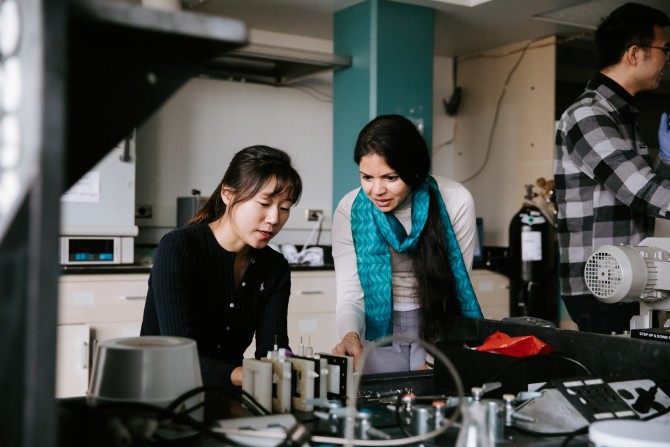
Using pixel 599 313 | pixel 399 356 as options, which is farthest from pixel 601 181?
pixel 399 356

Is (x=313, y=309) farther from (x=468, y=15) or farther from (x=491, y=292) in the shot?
(x=468, y=15)

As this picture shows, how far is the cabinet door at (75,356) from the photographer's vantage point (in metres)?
2.90

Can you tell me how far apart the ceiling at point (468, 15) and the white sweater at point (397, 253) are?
1899mm

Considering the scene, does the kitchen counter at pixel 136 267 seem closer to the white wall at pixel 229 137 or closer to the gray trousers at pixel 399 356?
the white wall at pixel 229 137

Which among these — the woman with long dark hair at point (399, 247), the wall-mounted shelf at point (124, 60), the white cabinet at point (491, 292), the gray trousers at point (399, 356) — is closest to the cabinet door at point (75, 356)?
the woman with long dark hair at point (399, 247)

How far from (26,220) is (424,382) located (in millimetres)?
1051

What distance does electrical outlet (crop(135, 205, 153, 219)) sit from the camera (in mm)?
3771

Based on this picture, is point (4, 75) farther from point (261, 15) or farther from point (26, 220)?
point (261, 15)

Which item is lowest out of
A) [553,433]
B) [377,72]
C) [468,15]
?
[553,433]

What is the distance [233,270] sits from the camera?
168 centimetres

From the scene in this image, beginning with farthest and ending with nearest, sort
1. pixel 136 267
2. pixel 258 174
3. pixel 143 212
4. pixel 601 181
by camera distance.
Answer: pixel 143 212 < pixel 136 267 < pixel 601 181 < pixel 258 174

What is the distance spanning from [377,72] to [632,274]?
→ 237 cm

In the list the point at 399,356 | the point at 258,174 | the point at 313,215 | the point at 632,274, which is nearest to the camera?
the point at 632,274

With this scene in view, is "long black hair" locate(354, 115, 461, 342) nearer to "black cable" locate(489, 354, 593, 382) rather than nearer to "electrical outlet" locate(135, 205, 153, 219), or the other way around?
"black cable" locate(489, 354, 593, 382)
